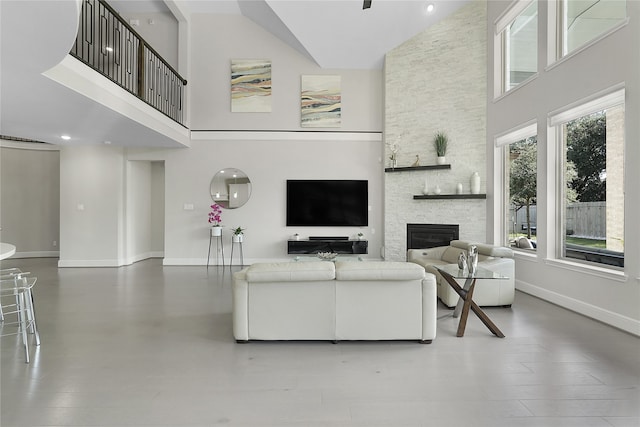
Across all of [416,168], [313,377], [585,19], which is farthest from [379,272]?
[416,168]

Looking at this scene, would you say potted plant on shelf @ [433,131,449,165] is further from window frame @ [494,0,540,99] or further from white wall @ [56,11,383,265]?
white wall @ [56,11,383,265]

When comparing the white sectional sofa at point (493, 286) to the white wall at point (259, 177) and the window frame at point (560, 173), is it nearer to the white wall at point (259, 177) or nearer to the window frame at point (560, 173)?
the window frame at point (560, 173)

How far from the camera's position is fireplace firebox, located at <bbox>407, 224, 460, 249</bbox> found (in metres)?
6.84

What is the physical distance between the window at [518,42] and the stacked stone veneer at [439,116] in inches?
18.1

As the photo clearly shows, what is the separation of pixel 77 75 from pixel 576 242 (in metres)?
6.38

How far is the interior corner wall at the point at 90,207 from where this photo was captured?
7.50 m

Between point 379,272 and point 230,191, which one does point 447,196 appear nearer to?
point 379,272

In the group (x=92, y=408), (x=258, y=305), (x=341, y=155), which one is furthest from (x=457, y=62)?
(x=92, y=408)

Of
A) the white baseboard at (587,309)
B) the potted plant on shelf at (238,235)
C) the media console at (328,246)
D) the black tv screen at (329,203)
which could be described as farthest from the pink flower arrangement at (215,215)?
the white baseboard at (587,309)

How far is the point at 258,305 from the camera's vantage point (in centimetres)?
308

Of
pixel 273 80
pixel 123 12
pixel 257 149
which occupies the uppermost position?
pixel 123 12

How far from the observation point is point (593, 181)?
169 inches

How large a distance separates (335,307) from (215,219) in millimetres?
5166

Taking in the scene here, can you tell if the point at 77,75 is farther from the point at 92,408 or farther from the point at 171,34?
the point at 171,34
